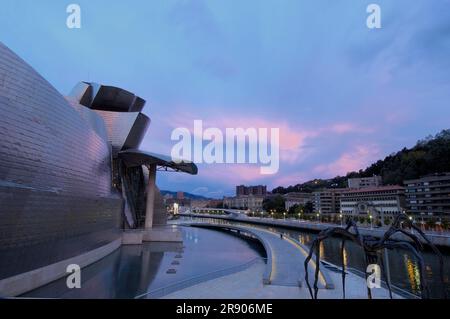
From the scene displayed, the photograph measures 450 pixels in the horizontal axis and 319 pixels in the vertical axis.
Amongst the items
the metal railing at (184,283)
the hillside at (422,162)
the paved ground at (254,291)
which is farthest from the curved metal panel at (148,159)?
the hillside at (422,162)

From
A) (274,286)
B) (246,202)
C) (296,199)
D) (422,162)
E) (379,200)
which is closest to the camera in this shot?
(274,286)

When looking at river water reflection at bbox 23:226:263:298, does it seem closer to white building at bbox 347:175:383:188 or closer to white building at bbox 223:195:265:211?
white building at bbox 347:175:383:188

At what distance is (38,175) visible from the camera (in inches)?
521

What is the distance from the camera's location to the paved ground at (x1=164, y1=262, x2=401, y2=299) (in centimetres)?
927

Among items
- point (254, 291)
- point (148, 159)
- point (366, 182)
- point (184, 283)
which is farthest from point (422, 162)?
point (184, 283)

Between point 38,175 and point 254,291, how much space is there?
35.5 feet

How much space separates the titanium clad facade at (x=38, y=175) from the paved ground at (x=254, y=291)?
6.98 m

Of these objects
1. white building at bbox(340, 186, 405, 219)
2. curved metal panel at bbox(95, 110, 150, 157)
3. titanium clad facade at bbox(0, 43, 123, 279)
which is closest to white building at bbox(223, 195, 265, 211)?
white building at bbox(340, 186, 405, 219)

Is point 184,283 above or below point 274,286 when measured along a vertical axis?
above

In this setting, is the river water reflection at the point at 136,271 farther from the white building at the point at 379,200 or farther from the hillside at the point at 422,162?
the hillside at the point at 422,162

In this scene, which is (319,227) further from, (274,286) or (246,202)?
(246,202)
